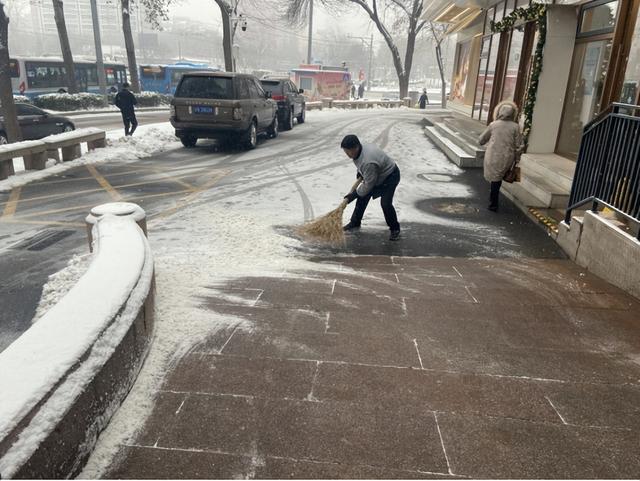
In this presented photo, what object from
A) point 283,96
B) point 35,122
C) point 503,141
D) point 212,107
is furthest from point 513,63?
point 35,122

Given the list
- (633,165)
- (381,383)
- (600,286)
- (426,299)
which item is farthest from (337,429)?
(633,165)

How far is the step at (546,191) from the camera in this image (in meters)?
7.31

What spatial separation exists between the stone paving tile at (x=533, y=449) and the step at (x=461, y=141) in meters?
9.72

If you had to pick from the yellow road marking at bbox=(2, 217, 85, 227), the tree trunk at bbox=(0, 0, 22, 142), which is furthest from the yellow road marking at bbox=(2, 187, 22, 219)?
the tree trunk at bbox=(0, 0, 22, 142)

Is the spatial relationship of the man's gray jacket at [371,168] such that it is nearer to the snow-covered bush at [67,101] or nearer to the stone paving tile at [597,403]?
the stone paving tile at [597,403]

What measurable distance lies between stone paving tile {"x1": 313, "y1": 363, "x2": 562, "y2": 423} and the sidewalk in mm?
10

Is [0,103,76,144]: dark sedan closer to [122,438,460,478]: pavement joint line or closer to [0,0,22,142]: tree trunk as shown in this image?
[0,0,22,142]: tree trunk

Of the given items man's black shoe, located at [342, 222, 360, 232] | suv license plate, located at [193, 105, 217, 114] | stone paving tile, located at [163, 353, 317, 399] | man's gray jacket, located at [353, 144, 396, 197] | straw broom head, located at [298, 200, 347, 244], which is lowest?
man's black shoe, located at [342, 222, 360, 232]

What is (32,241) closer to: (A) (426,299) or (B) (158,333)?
(B) (158,333)

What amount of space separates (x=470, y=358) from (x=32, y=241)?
5.47 meters

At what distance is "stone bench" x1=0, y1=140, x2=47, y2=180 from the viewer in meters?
9.17

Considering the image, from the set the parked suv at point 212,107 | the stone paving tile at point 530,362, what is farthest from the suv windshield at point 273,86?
the stone paving tile at point 530,362

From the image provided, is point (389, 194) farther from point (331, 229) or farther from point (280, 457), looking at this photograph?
point (280, 457)

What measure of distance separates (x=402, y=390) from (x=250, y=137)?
11417mm
